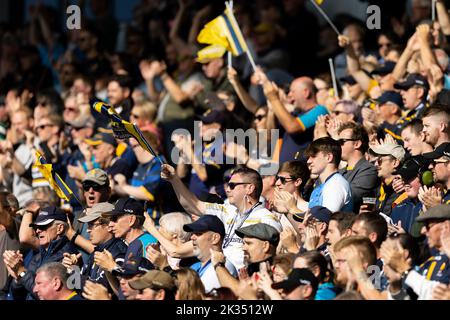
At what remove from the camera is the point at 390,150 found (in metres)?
12.5

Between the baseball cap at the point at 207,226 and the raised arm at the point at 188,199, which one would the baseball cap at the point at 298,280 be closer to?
the baseball cap at the point at 207,226

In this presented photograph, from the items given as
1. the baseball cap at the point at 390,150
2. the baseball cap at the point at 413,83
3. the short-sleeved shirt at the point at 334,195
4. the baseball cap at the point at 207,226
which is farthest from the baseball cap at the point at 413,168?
the baseball cap at the point at 413,83

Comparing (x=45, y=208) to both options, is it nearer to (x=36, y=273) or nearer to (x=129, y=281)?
(x=36, y=273)

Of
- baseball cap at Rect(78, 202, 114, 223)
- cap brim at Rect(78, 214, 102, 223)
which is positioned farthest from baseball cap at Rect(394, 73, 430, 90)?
cap brim at Rect(78, 214, 102, 223)

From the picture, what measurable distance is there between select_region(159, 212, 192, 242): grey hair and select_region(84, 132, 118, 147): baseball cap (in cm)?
288

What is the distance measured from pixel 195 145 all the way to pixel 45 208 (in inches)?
89.6

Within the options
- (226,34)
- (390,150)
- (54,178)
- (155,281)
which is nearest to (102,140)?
(54,178)

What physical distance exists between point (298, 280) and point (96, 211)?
3.35 meters

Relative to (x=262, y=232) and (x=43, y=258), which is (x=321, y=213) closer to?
(x=262, y=232)

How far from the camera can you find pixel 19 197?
1673 centimetres

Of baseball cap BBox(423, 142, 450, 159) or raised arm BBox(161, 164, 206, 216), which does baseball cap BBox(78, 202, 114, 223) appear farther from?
baseball cap BBox(423, 142, 450, 159)

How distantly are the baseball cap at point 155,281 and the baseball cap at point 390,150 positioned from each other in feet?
9.69

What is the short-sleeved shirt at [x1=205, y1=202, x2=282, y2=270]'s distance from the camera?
38.9ft
